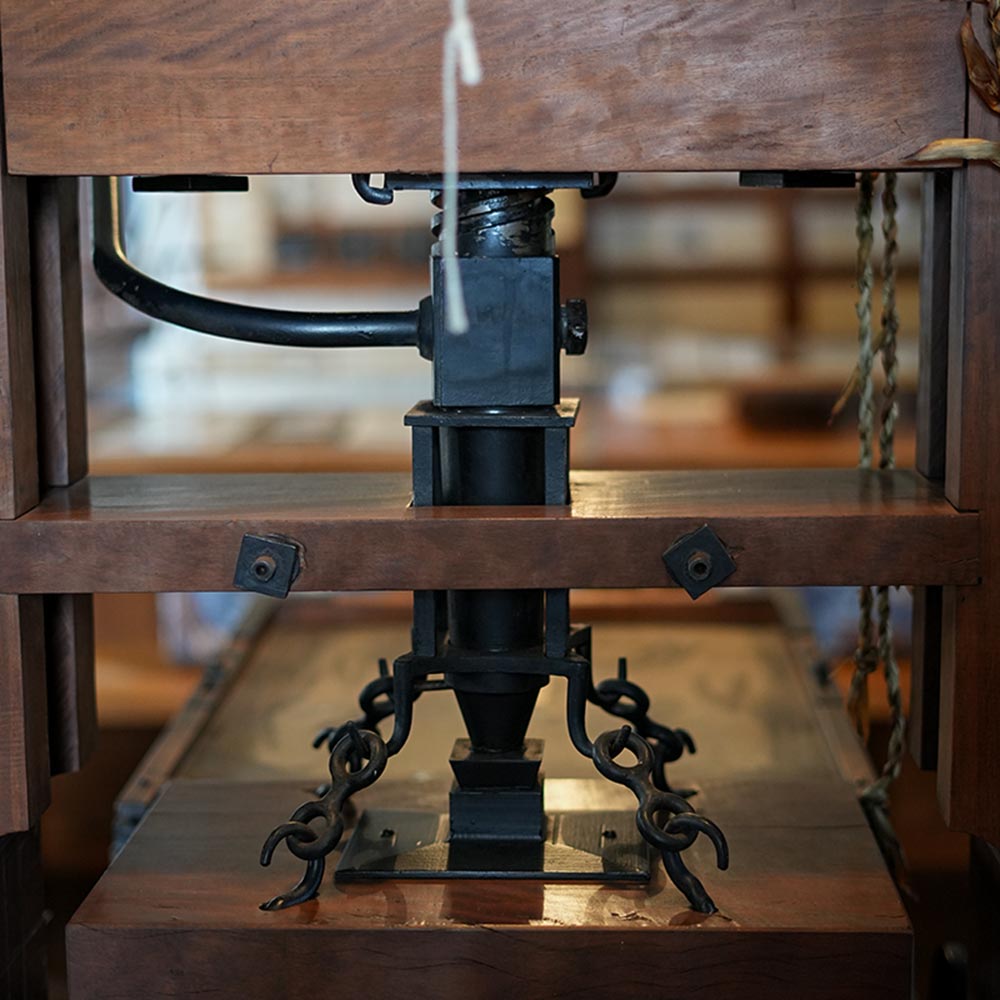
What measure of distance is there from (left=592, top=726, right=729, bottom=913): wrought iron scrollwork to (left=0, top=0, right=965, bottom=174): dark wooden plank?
1.31ft

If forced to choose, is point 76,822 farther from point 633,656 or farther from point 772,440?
point 772,440

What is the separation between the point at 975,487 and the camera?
3.40 ft

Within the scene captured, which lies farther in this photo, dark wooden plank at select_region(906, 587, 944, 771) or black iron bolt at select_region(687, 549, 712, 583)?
dark wooden plank at select_region(906, 587, 944, 771)

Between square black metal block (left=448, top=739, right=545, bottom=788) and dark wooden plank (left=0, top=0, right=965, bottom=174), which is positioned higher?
dark wooden plank (left=0, top=0, right=965, bottom=174)

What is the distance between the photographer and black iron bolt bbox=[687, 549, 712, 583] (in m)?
1.03

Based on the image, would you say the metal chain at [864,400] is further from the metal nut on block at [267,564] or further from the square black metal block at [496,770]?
the metal nut on block at [267,564]

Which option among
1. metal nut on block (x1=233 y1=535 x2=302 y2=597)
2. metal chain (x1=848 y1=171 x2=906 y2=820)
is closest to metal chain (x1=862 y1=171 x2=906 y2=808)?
metal chain (x1=848 y1=171 x2=906 y2=820)

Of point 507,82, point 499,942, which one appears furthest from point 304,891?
point 507,82

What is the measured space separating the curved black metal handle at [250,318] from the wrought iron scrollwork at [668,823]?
0.32 m

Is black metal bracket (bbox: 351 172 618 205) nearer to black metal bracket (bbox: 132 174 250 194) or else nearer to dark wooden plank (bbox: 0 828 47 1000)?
black metal bracket (bbox: 132 174 250 194)

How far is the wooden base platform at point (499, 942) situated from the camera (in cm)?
103

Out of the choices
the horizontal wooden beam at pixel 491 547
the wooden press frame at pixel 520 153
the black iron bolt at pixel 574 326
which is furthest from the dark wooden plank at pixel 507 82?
the horizontal wooden beam at pixel 491 547

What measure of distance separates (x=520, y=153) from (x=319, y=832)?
491 mm

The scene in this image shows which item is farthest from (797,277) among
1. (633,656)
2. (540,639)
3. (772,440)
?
(540,639)
